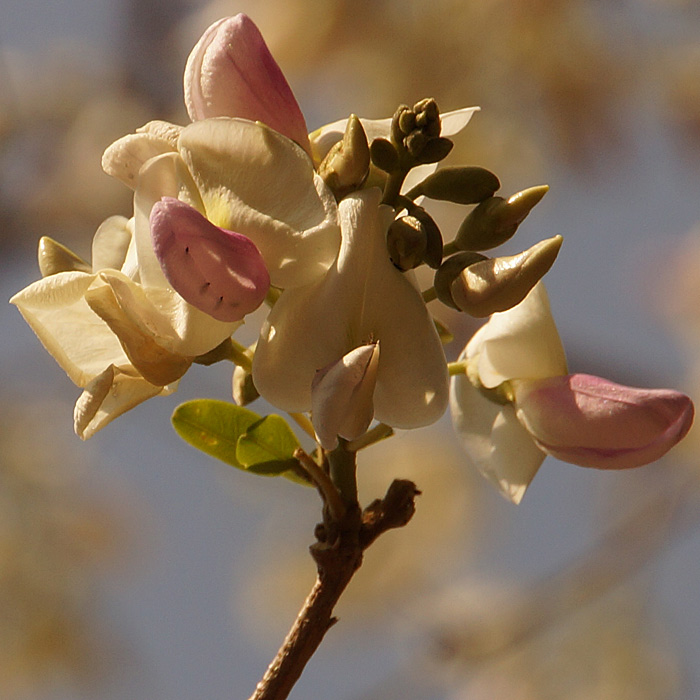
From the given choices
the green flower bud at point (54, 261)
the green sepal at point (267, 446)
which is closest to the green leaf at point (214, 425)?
the green sepal at point (267, 446)

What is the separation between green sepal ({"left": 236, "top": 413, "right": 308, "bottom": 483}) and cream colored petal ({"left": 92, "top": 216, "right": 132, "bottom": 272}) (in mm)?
144

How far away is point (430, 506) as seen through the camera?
2.91 m

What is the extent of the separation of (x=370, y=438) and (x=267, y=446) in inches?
3.5

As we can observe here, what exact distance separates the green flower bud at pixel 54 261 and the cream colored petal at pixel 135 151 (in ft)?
0.22

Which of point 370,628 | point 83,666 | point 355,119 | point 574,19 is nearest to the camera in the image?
point 355,119

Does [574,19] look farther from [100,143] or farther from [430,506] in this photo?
[430,506]

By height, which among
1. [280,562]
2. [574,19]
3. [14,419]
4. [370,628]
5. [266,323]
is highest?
[266,323]

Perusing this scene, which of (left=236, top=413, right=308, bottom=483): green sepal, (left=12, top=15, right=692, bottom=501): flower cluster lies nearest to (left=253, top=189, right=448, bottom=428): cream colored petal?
(left=12, top=15, right=692, bottom=501): flower cluster

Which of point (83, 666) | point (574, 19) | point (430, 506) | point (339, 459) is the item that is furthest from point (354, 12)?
point (339, 459)

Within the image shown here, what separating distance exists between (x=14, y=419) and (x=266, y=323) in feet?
7.82

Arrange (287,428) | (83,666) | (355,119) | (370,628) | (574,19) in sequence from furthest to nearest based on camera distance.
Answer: (370,628)
(83,666)
(574,19)
(287,428)
(355,119)

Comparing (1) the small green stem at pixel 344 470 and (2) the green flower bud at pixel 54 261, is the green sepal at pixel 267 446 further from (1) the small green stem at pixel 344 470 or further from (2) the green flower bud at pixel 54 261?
(2) the green flower bud at pixel 54 261

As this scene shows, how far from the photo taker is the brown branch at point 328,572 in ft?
1.95

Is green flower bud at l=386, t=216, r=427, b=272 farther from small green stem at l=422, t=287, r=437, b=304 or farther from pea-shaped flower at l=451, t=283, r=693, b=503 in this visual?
pea-shaped flower at l=451, t=283, r=693, b=503
